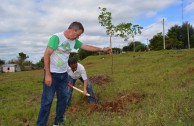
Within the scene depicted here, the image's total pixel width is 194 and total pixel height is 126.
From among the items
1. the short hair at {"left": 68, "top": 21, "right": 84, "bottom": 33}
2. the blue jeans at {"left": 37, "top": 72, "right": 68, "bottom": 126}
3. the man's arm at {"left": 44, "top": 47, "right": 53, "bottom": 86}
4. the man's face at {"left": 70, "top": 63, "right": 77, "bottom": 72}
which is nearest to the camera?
the man's arm at {"left": 44, "top": 47, "right": 53, "bottom": 86}

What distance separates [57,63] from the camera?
201 inches

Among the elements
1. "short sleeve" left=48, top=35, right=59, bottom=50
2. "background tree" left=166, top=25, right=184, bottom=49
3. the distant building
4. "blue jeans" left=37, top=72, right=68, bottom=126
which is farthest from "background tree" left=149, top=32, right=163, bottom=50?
the distant building

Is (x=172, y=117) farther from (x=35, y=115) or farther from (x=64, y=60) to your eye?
(x=35, y=115)

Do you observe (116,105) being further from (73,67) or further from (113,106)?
(73,67)

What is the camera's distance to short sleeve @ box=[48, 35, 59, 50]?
15.9 ft

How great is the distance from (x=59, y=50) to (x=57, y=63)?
0.23 m

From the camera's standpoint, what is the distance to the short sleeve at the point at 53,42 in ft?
15.9

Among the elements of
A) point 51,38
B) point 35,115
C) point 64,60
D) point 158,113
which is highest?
point 51,38

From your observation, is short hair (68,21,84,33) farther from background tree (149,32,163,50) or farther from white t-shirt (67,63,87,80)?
background tree (149,32,163,50)

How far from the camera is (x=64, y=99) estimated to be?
18.0 ft

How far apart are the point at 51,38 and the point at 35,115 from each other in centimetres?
287

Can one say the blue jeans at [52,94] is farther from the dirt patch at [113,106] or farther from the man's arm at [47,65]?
the dirt patch at [113,106]

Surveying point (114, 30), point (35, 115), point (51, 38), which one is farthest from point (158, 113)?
point (114, 30)

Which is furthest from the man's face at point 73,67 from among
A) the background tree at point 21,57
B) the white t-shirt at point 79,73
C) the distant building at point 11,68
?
the background tree at point 21,57
